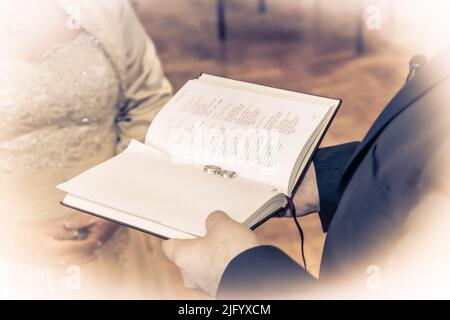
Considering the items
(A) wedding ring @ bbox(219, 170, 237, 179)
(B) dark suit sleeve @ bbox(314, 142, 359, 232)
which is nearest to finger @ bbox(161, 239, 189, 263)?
(A) wedding ring @ bbox(219, 170, 237, 179)

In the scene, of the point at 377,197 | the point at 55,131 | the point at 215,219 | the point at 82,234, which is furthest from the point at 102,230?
the point at 377,197

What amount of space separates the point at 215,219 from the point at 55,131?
0.56 m

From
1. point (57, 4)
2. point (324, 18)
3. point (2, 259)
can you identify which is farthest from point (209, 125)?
point (324, 18)

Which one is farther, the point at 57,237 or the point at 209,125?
the point at 57,237

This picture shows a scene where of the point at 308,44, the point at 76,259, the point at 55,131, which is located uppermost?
the point at 55,131

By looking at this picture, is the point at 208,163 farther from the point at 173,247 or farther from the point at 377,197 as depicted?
the point at 377,197

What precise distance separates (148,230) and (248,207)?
0.14 metres

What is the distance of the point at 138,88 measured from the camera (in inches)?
50.2

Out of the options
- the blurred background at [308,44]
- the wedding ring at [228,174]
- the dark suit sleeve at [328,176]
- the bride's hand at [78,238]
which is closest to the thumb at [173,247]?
the wedding ring at [228,174]

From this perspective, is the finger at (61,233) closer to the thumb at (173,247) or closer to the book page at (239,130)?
the book page at (239,130)

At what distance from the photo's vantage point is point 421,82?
2.13ft

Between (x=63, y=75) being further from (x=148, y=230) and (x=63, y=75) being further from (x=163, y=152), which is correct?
(x=148, y=230)

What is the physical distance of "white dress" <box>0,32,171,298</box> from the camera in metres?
1.14

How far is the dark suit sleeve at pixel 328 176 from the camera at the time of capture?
0.94 meters
